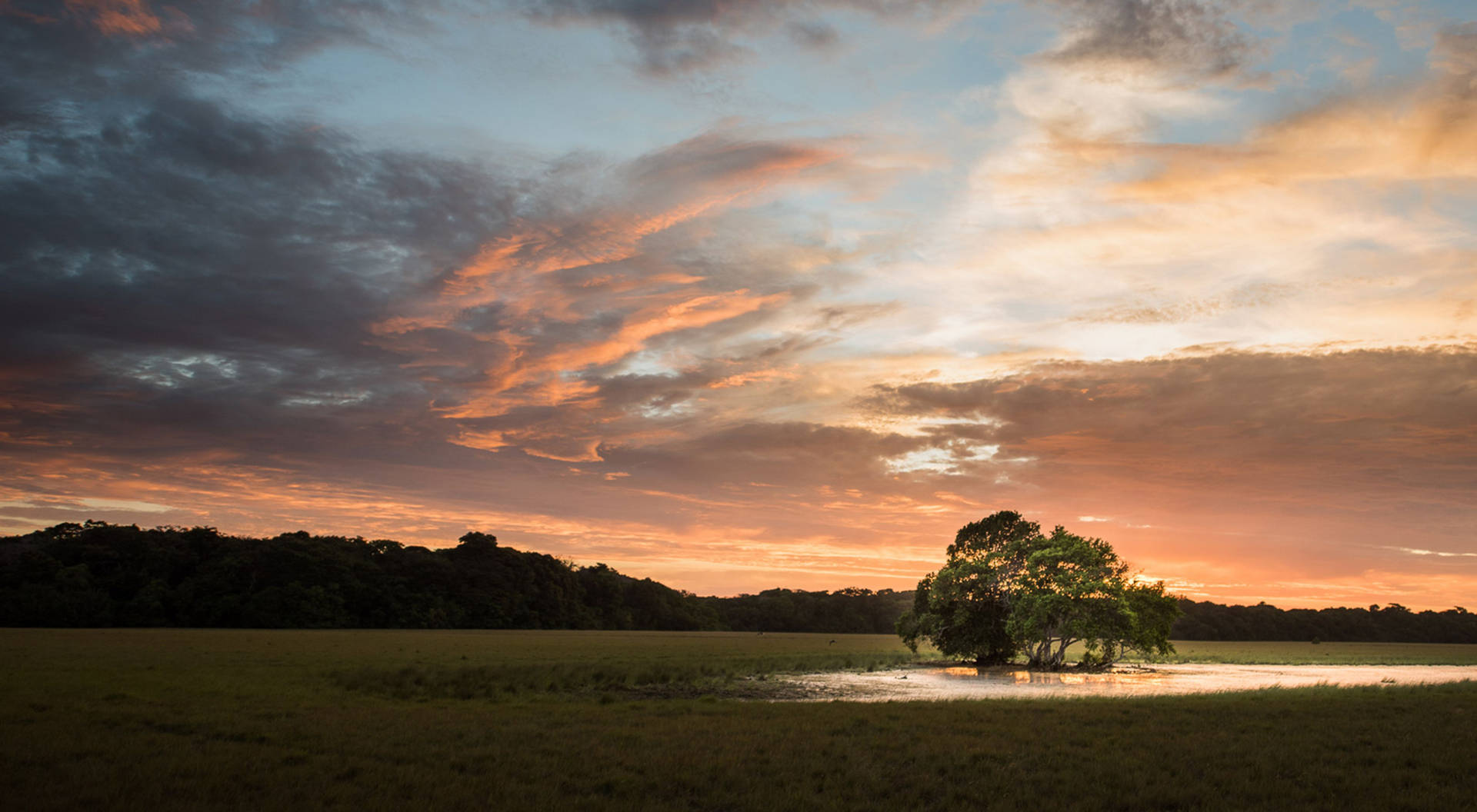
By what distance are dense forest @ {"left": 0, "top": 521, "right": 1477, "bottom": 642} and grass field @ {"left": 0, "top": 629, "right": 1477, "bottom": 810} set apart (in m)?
38.4

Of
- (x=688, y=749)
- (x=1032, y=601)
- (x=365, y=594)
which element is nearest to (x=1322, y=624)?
(x=1032, y=601)

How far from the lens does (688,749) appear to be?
16.7m

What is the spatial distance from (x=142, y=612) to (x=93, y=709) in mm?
84810

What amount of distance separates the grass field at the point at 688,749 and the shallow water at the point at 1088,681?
5.01 metres

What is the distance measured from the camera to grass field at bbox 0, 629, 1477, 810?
12.7 m

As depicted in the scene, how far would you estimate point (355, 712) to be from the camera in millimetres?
21531

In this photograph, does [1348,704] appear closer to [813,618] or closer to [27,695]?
[27,695]

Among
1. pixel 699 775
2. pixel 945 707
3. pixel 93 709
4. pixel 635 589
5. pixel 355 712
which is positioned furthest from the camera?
pixel 635 589

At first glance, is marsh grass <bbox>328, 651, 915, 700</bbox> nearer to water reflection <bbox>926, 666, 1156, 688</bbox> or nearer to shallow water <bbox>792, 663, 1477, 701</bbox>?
shallow water <bbox>792, 663, 1477, 701</bbox>

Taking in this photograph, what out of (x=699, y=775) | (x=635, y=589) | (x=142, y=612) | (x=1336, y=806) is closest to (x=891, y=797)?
(x=699, y=775)

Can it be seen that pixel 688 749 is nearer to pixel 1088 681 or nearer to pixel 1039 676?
pixel 1088 681

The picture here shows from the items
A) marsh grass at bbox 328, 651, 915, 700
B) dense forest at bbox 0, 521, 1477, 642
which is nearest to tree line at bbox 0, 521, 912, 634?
dense forest at bbox 0, 521, 1477, 642

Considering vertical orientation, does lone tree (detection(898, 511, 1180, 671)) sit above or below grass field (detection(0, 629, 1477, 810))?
above

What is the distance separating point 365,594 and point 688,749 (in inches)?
4021
